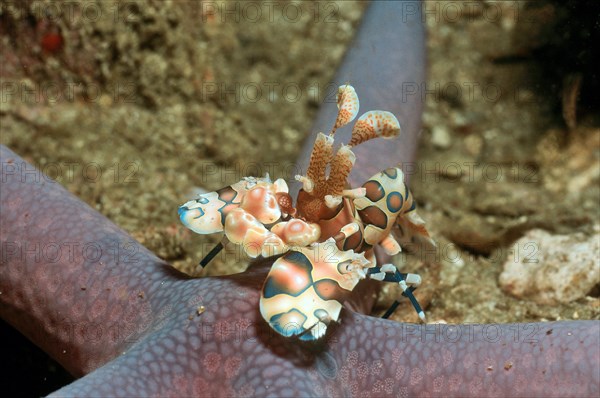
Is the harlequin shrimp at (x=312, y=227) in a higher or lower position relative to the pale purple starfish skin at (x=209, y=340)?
higher

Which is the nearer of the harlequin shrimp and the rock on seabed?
the harlequin shrimp

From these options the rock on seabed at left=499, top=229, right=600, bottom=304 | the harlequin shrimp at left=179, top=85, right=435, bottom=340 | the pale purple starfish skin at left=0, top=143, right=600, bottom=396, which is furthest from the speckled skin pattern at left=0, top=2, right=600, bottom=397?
the rock on seabed at left=499, top=229, right=600, bottom=304

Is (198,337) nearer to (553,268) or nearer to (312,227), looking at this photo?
(312,227)

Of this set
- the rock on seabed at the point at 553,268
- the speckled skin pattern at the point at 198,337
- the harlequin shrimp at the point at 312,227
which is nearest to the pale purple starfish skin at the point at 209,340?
the speckled skin pattern at the point at 198,337

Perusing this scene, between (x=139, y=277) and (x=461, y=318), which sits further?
(x=461, y=318)

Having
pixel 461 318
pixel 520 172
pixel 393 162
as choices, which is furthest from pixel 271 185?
pixel 520 172

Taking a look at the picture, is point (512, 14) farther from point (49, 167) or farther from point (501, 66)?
point (49, 167)

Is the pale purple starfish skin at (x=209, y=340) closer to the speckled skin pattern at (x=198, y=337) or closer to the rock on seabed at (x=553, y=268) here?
the speckled skin pattern at (x=198, y=337)

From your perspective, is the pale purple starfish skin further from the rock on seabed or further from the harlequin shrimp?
the rock on seabed
